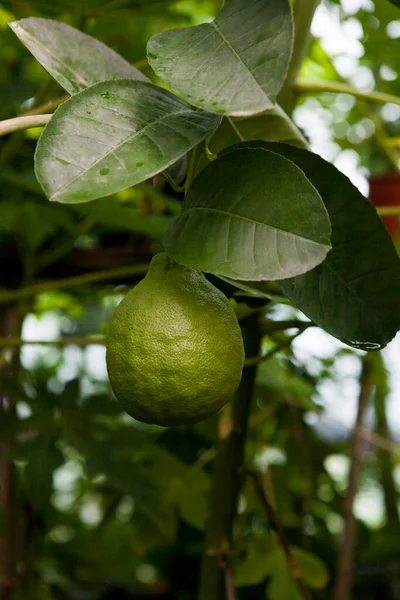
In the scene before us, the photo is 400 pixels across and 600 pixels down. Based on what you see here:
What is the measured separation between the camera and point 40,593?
139cm

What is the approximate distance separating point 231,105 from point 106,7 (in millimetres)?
793

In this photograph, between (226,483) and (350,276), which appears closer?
(350,276)

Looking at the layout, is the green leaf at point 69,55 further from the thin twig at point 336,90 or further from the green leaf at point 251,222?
the thin twig at point 336,90

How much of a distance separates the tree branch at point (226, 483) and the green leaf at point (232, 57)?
439 mm

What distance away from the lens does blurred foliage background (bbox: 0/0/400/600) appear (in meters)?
1.06

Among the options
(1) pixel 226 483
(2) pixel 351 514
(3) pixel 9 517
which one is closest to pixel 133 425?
(3) pixel 9 517

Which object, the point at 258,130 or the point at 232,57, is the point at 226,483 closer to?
the point at 258,130

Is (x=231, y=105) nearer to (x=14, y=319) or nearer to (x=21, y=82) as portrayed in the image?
(x=21, y=82)

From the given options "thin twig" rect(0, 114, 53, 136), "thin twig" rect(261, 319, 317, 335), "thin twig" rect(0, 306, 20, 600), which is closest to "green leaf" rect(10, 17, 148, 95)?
"thin twig" rect(0, 114, 53, 136)

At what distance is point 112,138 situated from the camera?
400 millimetres

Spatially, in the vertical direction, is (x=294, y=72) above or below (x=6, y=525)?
above

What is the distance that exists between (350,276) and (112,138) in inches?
8.4

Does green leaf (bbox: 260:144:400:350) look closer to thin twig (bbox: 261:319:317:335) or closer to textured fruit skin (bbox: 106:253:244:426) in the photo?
textured fruit skin (bbox: 106:253:244:426)

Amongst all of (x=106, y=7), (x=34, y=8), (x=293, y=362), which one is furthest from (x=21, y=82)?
(x=293, y=362)
